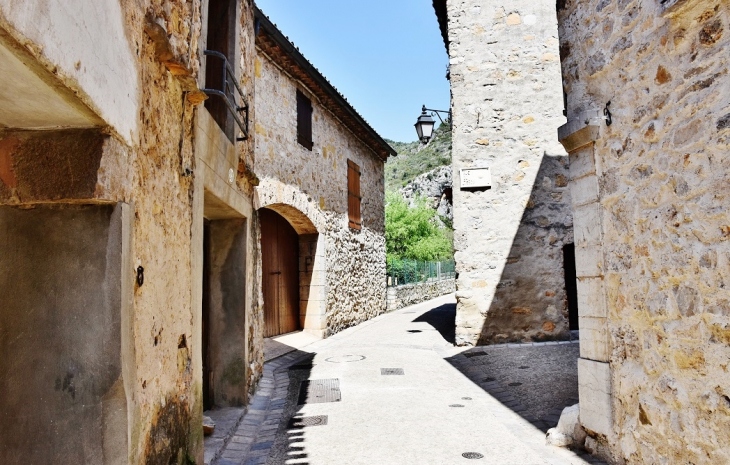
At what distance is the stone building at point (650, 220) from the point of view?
96.9 inches

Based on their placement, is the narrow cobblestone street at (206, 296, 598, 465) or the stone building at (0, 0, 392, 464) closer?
the stone building at (0, 0, 392, 464)

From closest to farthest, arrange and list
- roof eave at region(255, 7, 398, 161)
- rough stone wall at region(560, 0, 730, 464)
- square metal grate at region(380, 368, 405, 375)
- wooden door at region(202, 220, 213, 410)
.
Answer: rough stone wall at region(560, 0, 730, 464) < wooden door at region(202, 220, 213, 410) < square metal grate at region(380, 368, 405, 375) < roof eave at region(255, 7, 398, 161)

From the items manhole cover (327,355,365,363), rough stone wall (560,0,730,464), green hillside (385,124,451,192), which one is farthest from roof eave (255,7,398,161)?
green hillside (385,124,451,192)

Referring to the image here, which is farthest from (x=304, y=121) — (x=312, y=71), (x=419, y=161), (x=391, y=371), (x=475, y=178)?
(x=419, y=161)

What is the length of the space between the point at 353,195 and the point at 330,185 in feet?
4.91

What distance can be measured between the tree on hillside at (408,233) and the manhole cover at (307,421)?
73.9 ft

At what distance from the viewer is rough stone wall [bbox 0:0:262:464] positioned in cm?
184

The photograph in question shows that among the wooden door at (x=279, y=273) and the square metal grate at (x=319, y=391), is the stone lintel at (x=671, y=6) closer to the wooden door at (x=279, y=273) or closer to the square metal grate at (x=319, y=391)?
the square metal grate at (x=319, y=391)

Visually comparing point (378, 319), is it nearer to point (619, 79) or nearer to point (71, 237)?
point (619, 79)

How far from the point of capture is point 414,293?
17.5 m

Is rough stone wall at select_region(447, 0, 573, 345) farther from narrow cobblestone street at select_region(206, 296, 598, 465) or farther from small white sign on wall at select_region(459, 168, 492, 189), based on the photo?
narrow cobblestone street at select_region(206, 296, 598, 465)

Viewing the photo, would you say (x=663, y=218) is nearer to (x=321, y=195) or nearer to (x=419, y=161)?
(x=321, y=195)

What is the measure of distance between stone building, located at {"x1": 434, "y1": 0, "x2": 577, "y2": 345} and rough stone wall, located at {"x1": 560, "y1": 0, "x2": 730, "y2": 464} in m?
4.29

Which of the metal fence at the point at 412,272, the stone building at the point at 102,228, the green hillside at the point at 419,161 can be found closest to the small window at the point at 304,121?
the stone building at the point at 102,228
